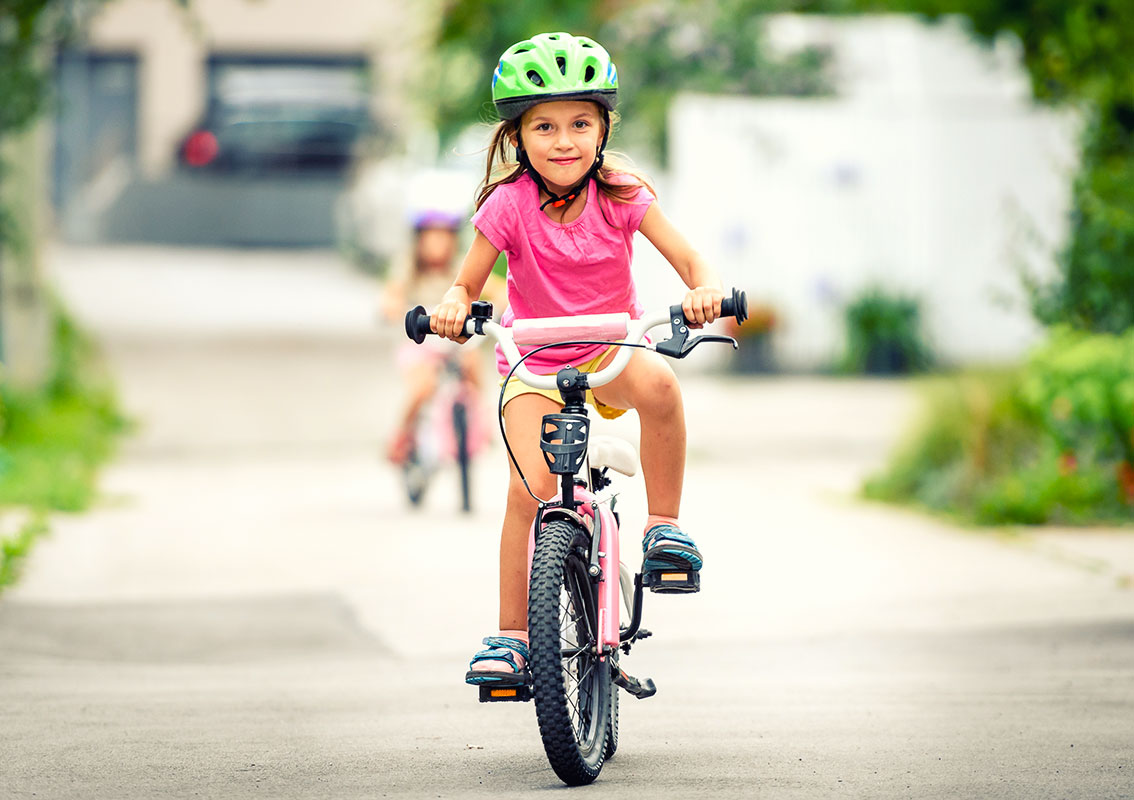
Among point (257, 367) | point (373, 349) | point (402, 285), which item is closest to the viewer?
point (402, 285)

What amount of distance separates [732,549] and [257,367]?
7.52 m

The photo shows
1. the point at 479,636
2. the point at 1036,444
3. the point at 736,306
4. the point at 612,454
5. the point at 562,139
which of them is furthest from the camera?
the point at 1036,444

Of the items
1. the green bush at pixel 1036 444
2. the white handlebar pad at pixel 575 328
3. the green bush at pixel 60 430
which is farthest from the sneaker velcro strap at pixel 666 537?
the green bush at pixel 60 430

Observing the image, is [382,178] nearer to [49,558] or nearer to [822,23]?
[822,23]

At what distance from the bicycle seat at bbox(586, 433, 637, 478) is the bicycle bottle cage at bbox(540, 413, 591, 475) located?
0.75 feet

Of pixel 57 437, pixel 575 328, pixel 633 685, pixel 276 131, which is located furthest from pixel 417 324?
pixel 276 131

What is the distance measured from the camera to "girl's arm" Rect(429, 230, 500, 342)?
4910mm

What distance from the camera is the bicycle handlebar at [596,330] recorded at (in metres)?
4.86

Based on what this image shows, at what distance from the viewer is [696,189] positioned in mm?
16125

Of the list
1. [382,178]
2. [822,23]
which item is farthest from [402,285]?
[382,178]

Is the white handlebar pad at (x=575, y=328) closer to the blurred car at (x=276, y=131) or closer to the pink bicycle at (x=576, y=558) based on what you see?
the pink bicycle at (x=576, y=558)

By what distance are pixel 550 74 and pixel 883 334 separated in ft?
37.2

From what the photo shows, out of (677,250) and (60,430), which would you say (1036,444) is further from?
(60,430)

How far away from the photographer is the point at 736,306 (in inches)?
189
